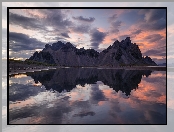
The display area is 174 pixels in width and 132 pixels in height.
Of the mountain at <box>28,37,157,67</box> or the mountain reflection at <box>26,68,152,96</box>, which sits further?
the mountain at <box>28,37,157,67</box>

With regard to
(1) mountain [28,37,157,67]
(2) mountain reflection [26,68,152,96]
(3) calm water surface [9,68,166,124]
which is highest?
(1) mountain [28,37,157,67]

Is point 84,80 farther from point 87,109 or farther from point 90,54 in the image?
point 87,109

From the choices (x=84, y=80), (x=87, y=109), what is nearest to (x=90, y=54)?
(x=84, y=80)

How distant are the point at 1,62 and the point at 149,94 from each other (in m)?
8.02

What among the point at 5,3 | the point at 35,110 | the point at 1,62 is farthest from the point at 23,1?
the point at 35,110

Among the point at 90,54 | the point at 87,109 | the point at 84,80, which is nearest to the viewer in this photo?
the point at 87,109

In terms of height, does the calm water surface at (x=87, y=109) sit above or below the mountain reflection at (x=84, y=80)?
below

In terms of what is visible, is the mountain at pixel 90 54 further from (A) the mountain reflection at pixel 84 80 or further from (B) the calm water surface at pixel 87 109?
(B) the calm water surface at pixel 87 109

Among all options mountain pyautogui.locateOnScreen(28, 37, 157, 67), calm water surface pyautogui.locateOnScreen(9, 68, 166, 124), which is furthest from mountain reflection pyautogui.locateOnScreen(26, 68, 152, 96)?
calm water surface pyautogui.locateOnScreen(9, 68, 166, 124)

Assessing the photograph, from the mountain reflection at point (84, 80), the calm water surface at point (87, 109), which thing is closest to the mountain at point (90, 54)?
the mountain reflection at point (84, 80)

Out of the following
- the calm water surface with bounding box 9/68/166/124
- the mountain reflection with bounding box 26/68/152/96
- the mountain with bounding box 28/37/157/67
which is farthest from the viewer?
the mountain with bounding box 28/37/157/67

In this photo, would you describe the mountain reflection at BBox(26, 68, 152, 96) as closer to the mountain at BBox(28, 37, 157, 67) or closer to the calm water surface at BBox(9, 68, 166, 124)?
the mountain at BBox(28, 37, 157, 67)

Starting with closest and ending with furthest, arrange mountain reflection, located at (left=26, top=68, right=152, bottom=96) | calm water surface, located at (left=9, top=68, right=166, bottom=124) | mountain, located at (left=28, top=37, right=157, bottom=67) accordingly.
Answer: calm water surface, located at (left=9, top=68, right=166, bottom=124) < mountain reflection, located at (left=26, top=68, right=152, bottom=96) < mountain, located at (left=28, top=37, right=157, bottom=67)

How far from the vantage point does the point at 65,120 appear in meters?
7.77
